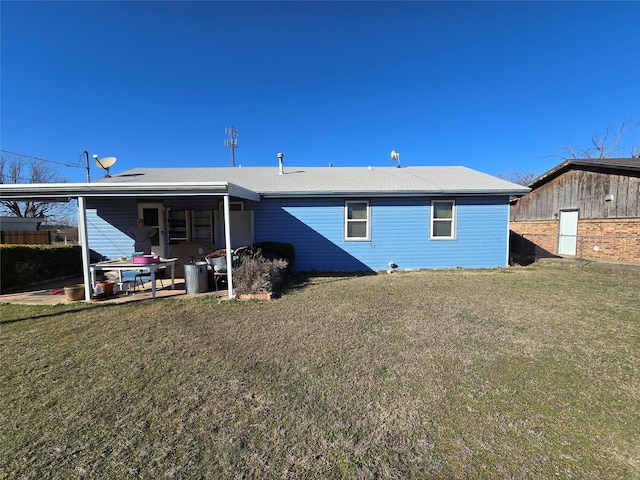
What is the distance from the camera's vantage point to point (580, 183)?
1329 centimetres

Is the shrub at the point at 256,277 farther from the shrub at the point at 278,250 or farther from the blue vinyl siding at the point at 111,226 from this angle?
the blue vinyl siding at the point at 111,226

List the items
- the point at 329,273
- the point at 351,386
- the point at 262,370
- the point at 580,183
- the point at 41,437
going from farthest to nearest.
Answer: the point at 580,183
the point at 329,273
the point at 262,370
the point at 351,386
the point at 41,437

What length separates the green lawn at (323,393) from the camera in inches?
80.4

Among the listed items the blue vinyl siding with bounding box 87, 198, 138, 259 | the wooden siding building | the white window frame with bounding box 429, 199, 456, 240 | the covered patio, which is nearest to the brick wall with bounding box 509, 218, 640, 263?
the wooden siding building

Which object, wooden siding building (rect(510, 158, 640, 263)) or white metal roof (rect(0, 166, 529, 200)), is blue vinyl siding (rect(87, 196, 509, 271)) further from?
wooden siding building (rect(510, 158, 640, 263))

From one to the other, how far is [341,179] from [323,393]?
9.53m

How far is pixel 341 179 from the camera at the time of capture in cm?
1156

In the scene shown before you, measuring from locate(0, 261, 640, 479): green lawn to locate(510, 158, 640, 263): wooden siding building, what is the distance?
28.5 feet

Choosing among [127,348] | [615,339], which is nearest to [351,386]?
[127,348]

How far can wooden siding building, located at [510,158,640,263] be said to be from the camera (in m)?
11.4

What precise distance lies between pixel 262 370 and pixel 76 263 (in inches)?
393

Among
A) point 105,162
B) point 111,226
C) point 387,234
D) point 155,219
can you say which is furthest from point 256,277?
point 105,162

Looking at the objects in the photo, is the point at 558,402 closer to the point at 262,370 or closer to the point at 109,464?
the point at 262,370

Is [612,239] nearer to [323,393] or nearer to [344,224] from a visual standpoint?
[344,224]
